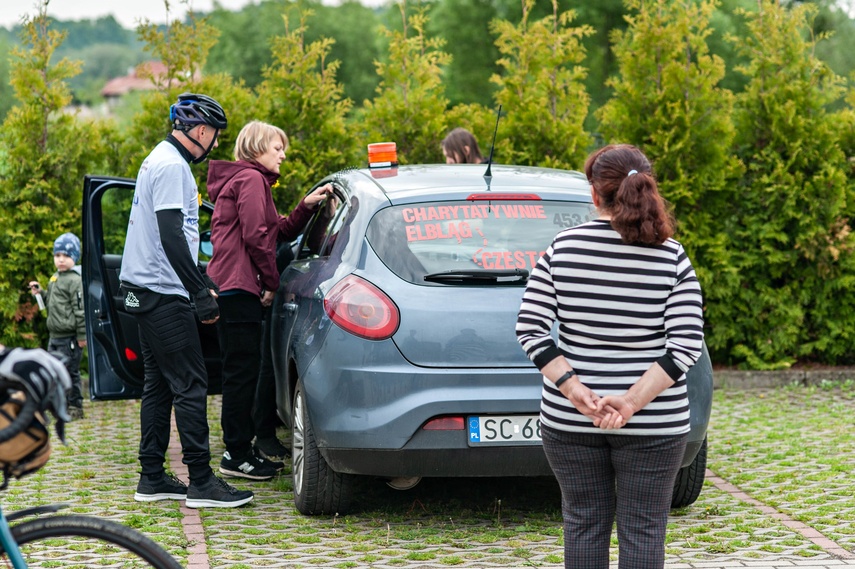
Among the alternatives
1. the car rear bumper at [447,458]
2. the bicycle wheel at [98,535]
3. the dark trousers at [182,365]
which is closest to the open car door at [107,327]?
the dark trousers at [182,365]

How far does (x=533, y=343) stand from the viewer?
3.41 metres

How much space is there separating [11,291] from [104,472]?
3.62m

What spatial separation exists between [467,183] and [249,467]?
2.25 m

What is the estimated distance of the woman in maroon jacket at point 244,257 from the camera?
602 cm

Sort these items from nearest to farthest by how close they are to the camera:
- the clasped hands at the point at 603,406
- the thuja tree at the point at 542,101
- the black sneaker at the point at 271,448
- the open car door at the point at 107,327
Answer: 1. the clasped hands at the point at 603,406
2. the open car door at the point at 107,327
3. the black sneaker at the point at 271,448
4. the thuja tree at the point at 542,101

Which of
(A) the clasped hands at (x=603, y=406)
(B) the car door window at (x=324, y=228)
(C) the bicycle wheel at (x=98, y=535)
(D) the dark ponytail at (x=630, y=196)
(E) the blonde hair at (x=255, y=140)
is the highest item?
(E) the blonde hair at (x=255, y=140)

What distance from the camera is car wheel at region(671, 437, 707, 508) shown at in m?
5.43

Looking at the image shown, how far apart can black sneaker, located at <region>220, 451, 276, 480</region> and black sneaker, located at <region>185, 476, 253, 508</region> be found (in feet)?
2.15

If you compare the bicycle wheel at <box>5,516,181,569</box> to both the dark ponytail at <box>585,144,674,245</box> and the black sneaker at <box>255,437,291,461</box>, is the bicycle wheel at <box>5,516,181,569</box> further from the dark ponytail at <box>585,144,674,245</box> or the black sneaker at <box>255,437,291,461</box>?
the black sneaker at <box>255,437,291,461</box>

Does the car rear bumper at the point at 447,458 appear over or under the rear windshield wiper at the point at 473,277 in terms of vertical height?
under

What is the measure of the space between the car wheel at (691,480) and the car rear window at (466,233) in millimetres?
1323

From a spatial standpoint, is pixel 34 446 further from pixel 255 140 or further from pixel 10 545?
pixel 255 140

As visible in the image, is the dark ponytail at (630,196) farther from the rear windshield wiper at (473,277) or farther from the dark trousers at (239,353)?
the dark trousers at (239,353)

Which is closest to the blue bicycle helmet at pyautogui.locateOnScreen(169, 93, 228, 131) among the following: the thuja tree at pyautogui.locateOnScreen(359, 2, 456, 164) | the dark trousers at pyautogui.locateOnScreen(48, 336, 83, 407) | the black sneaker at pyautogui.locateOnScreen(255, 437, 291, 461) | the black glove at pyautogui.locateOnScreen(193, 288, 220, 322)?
the black glove at pyautogui.locateOnScreen(193, 288, 220, 322)
